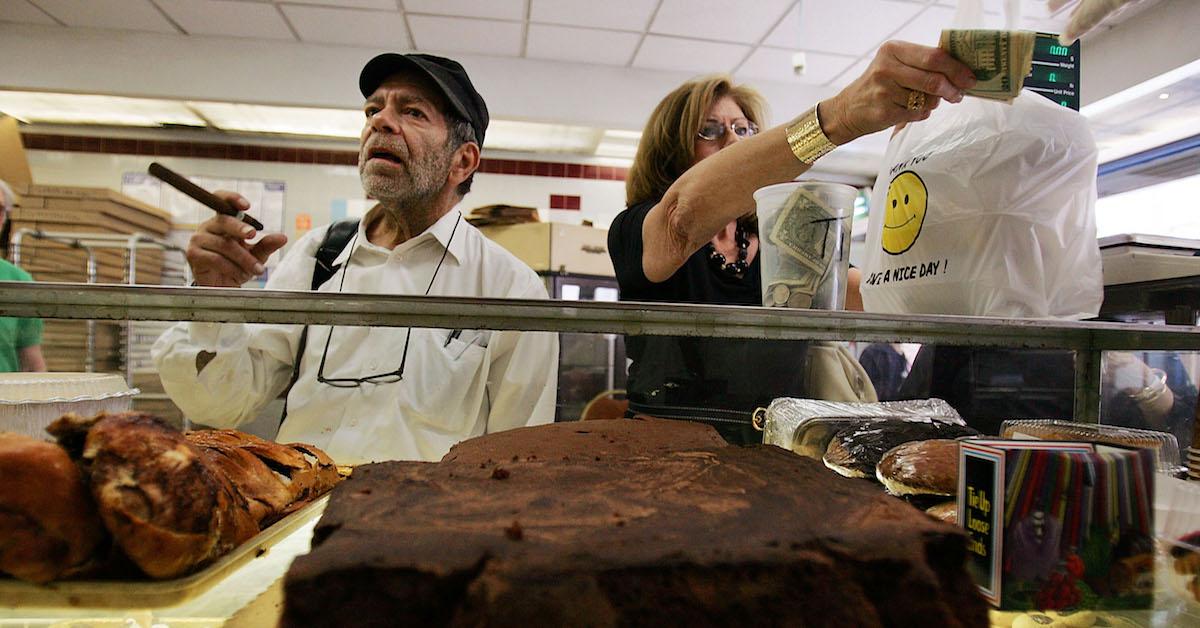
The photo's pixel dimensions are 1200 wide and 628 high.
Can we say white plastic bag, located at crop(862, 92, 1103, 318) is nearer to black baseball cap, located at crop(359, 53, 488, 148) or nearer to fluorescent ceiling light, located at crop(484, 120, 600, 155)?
black baseball cap, located at crop(359, 53, 488, 148)

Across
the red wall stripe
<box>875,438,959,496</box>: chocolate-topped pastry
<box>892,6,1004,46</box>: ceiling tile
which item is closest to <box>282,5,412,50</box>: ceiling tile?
the red wall stripe

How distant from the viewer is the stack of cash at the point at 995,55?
0.74 m

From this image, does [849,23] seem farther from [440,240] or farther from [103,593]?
[103,593]

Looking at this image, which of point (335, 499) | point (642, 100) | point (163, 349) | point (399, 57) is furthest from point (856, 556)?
point (642, 100)

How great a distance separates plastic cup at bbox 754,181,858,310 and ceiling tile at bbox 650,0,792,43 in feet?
10.5

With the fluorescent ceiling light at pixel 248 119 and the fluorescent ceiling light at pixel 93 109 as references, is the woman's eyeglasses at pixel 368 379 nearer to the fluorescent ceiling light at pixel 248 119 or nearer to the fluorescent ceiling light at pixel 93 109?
the fluorescent ceiling light at pixel 248 119

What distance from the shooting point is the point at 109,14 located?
12.9ft

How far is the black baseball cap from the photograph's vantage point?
5.87ft

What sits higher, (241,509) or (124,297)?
(124,297)

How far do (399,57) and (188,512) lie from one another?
151 cm

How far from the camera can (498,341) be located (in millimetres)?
1743

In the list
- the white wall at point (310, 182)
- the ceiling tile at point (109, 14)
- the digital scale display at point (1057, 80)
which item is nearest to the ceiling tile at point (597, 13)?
the white wall at point (310, 182)

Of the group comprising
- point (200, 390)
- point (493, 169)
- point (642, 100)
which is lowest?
point (200, 390)

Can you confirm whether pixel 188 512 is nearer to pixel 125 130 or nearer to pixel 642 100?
pixel 642 100
